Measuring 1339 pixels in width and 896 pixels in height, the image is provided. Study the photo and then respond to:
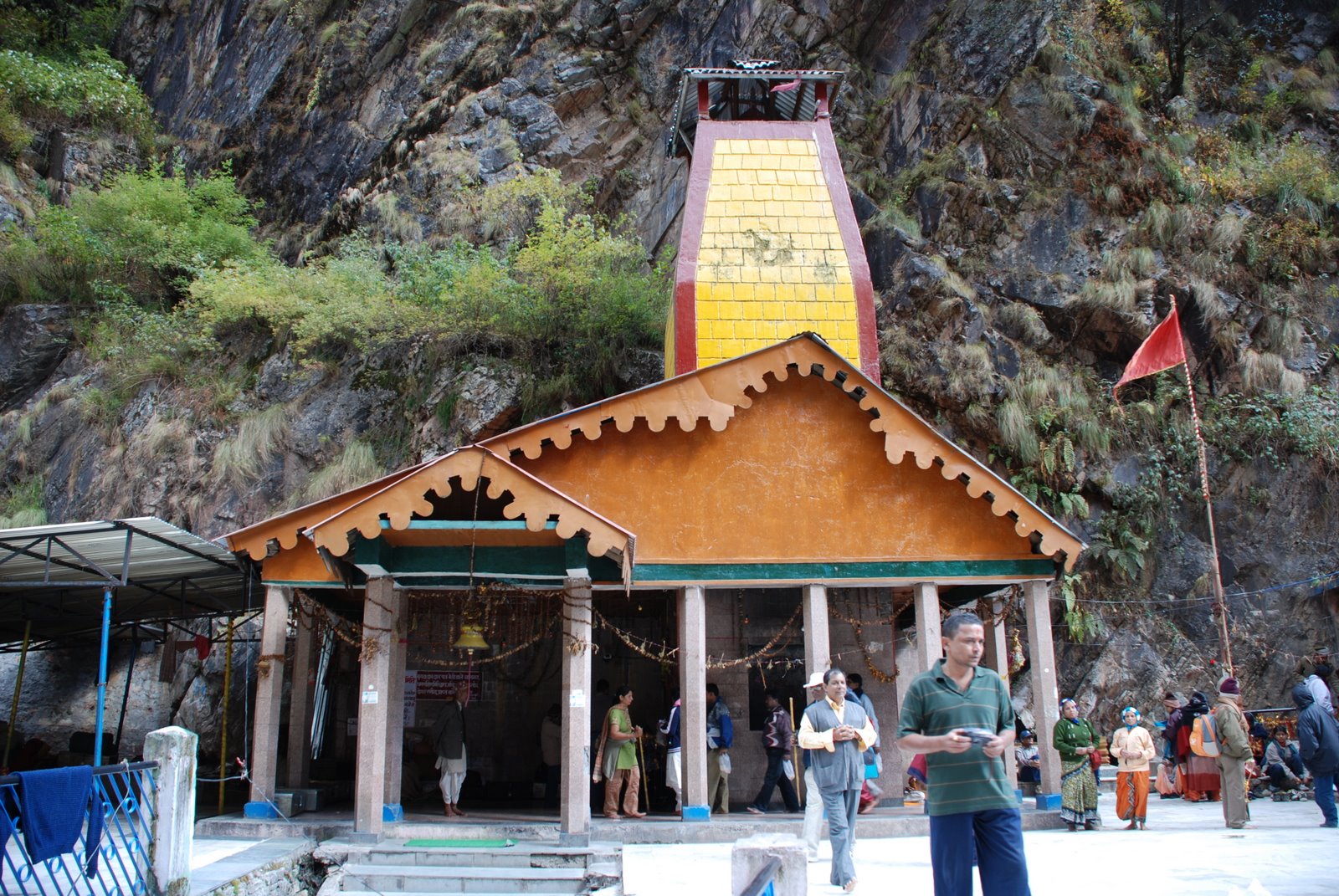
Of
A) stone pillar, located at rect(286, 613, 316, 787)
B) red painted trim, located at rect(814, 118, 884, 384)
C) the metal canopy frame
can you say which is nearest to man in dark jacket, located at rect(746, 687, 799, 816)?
red painted trim, located at rect(814, 118, 884, 384)

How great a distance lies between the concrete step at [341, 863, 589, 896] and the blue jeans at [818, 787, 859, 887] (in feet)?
10.3

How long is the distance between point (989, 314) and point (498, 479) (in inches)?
676

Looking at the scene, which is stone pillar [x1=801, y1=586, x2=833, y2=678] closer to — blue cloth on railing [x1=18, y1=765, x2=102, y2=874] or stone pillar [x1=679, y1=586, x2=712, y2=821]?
stone pillar [x1=679, y1=586, x2=712, y2=821]

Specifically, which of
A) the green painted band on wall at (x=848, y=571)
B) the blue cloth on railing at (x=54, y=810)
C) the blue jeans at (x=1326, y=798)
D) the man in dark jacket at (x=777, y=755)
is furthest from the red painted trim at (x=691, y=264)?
the blue cloth on railing at (x=54, y=810)

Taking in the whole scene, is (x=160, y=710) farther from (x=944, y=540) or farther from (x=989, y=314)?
(x=989, y=314)

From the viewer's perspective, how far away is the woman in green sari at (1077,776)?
1298 cm

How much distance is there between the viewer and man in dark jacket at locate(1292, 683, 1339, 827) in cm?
1196

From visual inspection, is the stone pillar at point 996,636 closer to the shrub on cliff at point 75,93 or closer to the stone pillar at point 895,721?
the stone pillar at point 895,721

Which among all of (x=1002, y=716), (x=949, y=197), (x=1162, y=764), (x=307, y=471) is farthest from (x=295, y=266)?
(x=1002, y=716)

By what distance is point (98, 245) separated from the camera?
1129 inches

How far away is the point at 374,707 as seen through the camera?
41.1 feet

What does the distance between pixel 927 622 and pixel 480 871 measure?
7.04 meters

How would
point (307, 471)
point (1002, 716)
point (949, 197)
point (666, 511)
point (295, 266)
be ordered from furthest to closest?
point (295, 266), point (949, 197), point (307, 471), point (666, 511), point (1002, 716)

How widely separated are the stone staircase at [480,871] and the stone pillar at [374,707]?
0.46 meters
